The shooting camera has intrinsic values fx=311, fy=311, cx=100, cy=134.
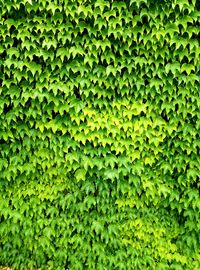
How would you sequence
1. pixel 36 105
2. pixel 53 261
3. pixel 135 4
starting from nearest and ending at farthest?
1. pixel 135 4
2. pixel 36 105
3. pixel 53 261

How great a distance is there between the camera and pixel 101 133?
4.09 meters

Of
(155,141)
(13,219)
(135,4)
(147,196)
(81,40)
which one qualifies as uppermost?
(135,4)

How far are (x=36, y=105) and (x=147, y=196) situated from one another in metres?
1.91

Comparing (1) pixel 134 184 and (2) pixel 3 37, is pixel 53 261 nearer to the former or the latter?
(1) pixel 134 184

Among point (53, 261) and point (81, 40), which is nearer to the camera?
point (81, 40)

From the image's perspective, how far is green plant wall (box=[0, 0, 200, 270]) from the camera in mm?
3895

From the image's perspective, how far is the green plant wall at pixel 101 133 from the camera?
389cm

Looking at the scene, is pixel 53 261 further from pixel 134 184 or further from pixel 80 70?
pixel 80 70

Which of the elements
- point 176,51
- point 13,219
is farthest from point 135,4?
point 13,219

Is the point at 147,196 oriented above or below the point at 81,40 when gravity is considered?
below

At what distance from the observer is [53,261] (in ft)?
14.5

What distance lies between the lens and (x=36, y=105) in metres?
4.13

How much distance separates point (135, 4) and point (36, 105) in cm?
179

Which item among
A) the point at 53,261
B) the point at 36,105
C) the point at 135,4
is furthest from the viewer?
the point at 53,261
